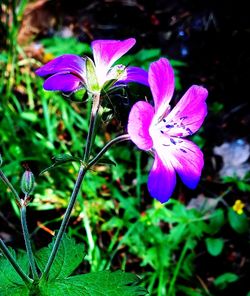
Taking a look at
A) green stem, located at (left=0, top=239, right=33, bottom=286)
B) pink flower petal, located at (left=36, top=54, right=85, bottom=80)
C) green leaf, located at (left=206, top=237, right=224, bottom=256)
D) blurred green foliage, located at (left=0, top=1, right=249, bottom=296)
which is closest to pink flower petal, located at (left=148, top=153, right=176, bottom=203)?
pink flower petal, located at (left=36, top=54, right=85, bottom=80)

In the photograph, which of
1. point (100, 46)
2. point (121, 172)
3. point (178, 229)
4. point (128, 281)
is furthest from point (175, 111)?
point (121, 172)

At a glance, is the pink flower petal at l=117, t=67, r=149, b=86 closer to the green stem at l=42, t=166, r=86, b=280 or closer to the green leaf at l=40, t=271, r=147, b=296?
the green stem at l=42, t=166, r=86, b=280

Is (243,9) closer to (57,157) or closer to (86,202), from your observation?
(86,202)

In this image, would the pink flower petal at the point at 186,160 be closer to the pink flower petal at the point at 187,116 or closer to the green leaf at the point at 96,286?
the pink flower petal at the point at 187,116

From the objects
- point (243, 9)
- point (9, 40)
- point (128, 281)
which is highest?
point (9, 40)

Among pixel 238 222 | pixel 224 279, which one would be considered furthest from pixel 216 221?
pixel 224 279

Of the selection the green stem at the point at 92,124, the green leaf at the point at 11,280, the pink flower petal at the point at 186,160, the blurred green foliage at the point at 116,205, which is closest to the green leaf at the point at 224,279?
the blurred green foliage at the point at 116,205

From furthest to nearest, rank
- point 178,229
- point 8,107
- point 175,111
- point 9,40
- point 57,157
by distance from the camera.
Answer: point 9,40 → point 8,107 → point 178,229 → point 175,111 → point 57,157
